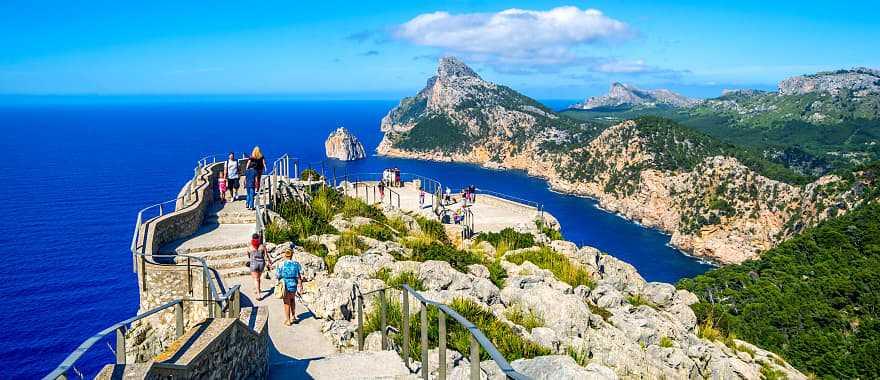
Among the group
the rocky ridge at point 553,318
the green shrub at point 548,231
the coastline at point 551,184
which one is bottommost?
the coastline at point 551,184

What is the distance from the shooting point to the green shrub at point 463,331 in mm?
8482

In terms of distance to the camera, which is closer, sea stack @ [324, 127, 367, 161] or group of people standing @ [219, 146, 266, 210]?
group of people standing @ [219, 146, 266, 210]

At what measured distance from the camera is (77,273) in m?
49.3

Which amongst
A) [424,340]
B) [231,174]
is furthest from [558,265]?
[424,340]

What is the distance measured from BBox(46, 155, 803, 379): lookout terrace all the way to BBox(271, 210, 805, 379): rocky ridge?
0.13 ft

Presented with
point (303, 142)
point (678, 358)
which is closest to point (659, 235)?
point (678, 358)

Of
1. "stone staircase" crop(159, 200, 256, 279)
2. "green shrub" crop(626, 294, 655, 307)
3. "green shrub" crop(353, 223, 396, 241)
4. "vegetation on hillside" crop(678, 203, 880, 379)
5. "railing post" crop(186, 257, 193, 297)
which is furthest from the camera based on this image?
"vegetation on hillside" crop(678, 203, 880, 379)

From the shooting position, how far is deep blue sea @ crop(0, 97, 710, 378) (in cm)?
3950

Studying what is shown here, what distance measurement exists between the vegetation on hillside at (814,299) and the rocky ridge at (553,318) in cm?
442

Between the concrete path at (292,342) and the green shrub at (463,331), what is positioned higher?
the green shrub at (463,331)

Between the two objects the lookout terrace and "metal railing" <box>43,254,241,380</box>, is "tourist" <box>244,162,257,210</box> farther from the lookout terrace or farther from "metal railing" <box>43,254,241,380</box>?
"metal railing" <box>43,254,241,380</box>

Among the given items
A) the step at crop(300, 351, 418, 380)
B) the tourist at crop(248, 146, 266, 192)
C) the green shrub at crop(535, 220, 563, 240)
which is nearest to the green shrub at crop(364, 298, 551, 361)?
the step at crop(300, 351, 418, 380)

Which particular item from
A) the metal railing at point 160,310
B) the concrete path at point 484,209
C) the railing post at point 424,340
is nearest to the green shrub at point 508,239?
the concrete path at point 484,209

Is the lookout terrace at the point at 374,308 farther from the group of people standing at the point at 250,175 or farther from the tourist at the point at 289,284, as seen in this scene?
the group of people standing at the point at 250,175
